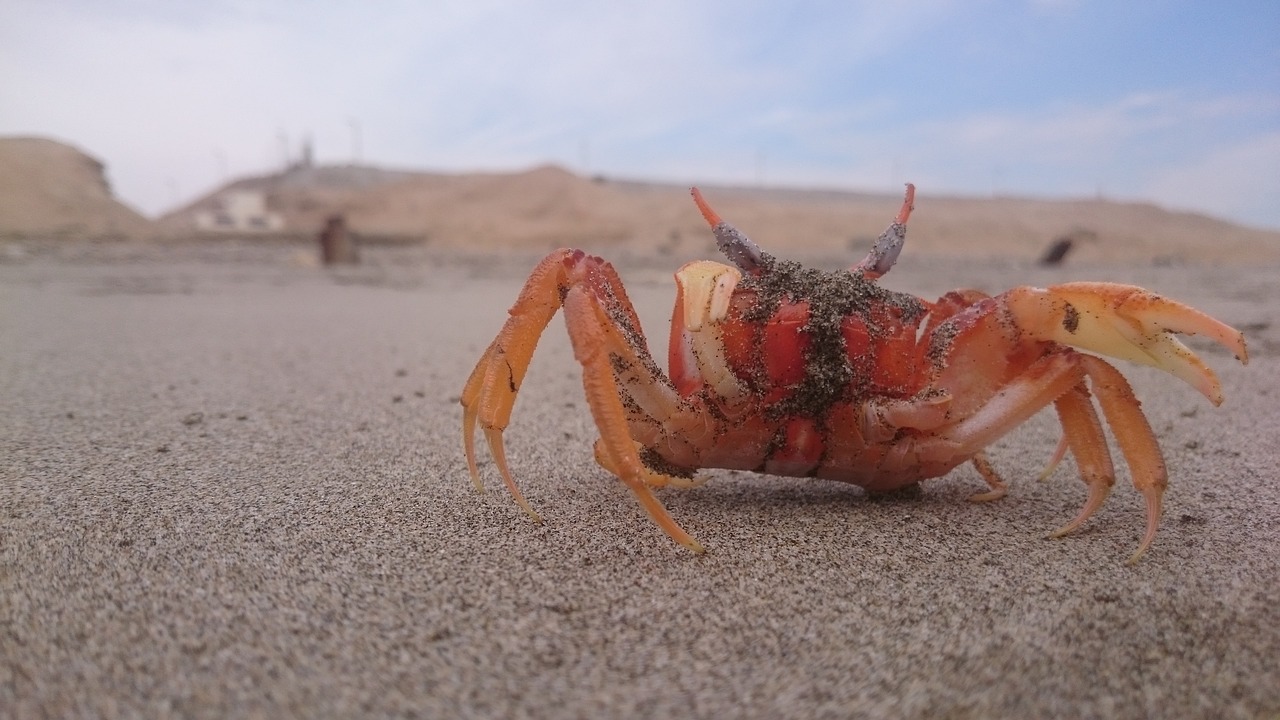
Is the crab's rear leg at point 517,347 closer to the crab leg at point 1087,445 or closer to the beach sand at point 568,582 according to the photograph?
the beach sand at point 568,582

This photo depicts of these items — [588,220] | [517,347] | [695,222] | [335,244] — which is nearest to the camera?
[517,347]

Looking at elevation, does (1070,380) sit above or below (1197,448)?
above

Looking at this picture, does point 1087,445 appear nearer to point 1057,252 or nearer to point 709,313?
point 709,313

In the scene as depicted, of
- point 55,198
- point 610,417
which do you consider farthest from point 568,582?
point 55,198

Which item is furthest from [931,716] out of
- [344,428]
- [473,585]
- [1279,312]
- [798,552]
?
[1279,312]

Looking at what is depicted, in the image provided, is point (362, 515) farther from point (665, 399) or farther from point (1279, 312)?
point (1279, 312)

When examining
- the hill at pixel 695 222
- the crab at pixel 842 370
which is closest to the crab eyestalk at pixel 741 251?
the crab at pixel 842 370
